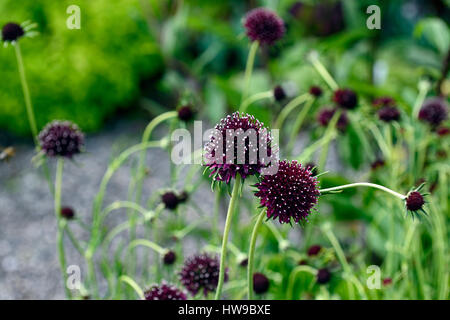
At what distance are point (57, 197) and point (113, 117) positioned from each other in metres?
1.68

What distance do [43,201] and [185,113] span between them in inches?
47.2

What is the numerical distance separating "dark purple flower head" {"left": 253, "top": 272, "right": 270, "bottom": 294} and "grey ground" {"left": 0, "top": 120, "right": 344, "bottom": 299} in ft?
2.14

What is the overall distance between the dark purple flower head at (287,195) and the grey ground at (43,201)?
85 cm

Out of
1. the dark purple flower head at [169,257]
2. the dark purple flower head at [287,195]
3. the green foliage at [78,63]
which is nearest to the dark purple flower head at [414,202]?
the dark purple flower head at [287,195]

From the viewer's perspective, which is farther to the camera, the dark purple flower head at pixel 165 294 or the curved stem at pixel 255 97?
the curved stem at pixel 255 97

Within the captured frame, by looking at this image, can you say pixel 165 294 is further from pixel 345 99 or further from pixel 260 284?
pixel 345 99

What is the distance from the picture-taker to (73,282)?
83 centimetres

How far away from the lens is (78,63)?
2197 millimetres

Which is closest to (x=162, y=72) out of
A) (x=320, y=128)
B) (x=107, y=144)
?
(x=107, y=144)

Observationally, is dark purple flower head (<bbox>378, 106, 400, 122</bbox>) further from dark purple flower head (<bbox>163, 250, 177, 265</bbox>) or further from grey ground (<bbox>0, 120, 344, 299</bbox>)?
grey ground (<bbox>0, 120, 344, 299</bbox>)

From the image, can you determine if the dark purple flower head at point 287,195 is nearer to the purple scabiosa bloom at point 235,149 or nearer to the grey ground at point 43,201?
the purple scabiosa bloom at point 235,149

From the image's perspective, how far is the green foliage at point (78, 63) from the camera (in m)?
2.15

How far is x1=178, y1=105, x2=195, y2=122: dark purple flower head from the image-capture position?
0.86 meters

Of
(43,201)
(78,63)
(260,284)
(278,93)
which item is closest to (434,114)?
(278,93)
